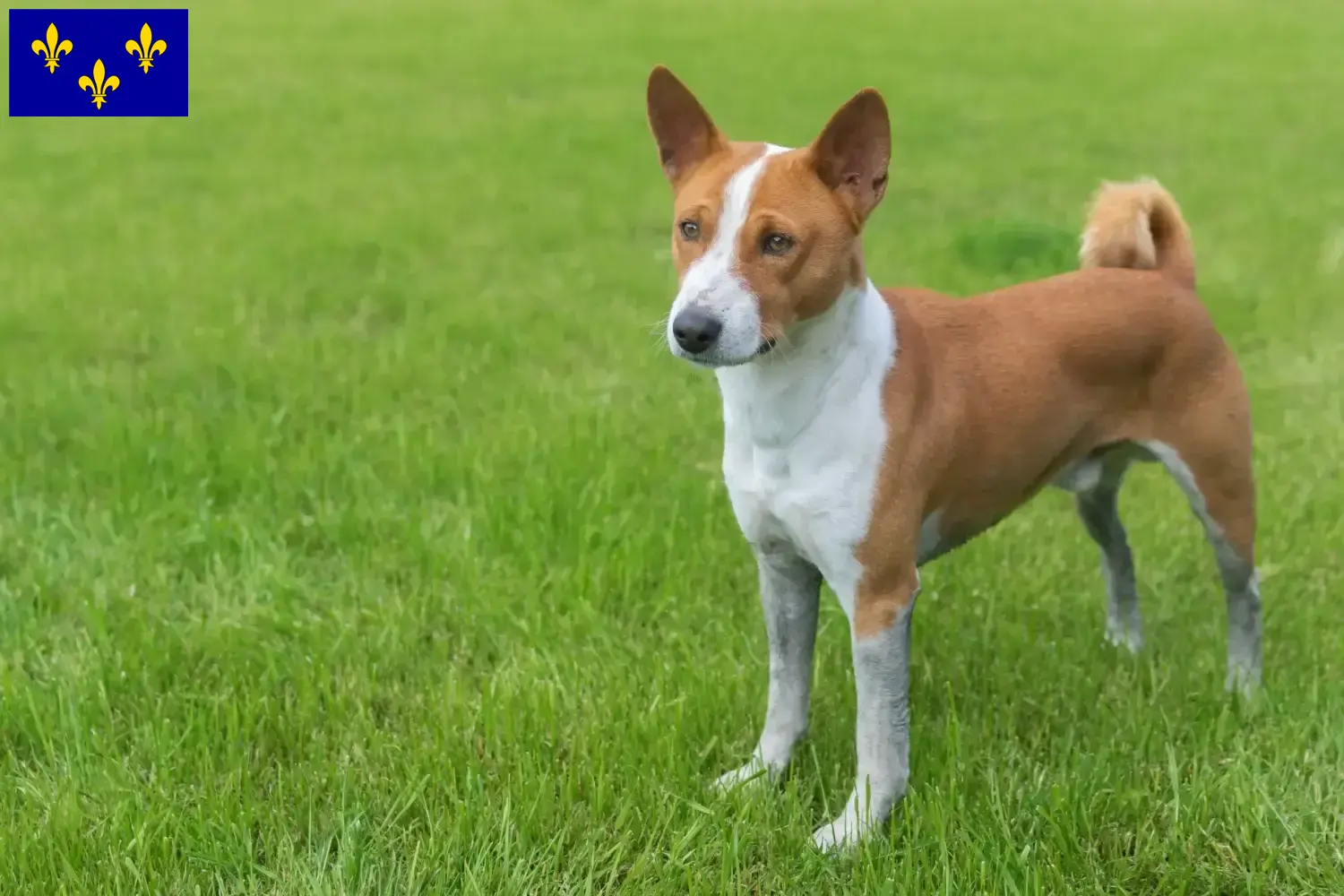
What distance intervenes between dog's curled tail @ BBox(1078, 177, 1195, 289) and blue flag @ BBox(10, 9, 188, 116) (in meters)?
8.62

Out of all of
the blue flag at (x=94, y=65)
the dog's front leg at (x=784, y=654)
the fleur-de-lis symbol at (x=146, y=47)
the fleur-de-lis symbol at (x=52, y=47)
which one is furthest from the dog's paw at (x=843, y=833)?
the fleur-de-lis symbol at (x=52, y=47)

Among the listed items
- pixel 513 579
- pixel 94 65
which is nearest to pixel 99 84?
pixel 94 65

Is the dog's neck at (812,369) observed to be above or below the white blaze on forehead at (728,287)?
below

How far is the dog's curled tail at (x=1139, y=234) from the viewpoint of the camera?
3.45 metres

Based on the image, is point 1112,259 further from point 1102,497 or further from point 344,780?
point 344,780

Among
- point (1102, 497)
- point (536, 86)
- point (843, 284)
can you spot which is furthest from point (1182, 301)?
point (536, 86)

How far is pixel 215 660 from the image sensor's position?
12.0 feet

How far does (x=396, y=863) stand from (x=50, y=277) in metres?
5.22

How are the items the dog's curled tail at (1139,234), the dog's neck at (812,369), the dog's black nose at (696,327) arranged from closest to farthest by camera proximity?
1. the dog's black nose at (696,327)
2. the dog's neck at (812,369)
3. the dog's curled tail at (1139,234)

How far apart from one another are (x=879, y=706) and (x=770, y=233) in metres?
1.20

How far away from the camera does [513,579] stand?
4.06 m

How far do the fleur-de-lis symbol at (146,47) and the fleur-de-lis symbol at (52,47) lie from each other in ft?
1.74

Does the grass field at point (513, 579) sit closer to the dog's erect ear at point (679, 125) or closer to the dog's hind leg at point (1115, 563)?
the dog's hind leg at point (1115, 563)

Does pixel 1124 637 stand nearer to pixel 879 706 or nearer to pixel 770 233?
pixel 879 706
